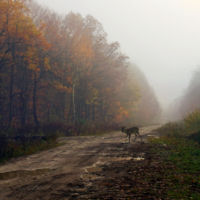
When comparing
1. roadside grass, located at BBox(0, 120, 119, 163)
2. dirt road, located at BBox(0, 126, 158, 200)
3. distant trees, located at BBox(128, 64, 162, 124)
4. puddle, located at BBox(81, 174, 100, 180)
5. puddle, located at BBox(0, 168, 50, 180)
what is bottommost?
puddle, located at BBox(81, 174, 100, 180)

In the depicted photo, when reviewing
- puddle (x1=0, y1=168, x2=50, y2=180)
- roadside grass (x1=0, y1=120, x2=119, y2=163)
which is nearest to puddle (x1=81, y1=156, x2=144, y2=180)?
puddle (x1=0, y1=168, x2=50, y2=180)

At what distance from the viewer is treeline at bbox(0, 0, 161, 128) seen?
68.6 ft

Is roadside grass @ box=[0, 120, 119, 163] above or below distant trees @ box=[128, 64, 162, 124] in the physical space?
below

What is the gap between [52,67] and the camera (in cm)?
2738

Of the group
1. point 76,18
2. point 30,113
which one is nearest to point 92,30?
point 76,18

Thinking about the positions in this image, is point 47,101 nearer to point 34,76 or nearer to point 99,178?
point 34,76

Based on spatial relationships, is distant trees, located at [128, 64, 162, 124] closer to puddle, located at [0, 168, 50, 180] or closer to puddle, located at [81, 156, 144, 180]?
puddle, located at [81, 156, 144, 180]

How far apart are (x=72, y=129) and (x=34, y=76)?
1069 cm

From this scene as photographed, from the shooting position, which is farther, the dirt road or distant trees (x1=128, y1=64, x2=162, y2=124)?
distant trees (x1=128, y1=64, x2=162, y2=124)

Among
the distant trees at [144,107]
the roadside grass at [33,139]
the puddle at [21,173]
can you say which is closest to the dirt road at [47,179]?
the puddle at [21,173]

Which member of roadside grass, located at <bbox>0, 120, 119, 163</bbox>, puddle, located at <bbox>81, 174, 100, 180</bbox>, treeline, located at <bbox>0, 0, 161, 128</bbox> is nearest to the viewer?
puddle, located at <bbox>81, 174, 100, 180</bbox>

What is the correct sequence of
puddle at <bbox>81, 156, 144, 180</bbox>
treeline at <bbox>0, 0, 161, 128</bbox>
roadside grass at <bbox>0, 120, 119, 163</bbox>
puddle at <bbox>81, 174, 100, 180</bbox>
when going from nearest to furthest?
puddle at <bbox>81, 174, 100, 180</bbox> < puddle at <bbox>81, 156, 144, 180</bbox> < roadside grass at <bbox>0, 120, 119, 163</bbox> < treeline at <bbox>0, 0, 161, 128</bbox>

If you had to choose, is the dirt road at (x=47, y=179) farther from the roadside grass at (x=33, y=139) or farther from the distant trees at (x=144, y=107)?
the distant trees at (x=144, y=107)

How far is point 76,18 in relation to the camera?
28.6 m
